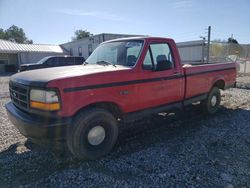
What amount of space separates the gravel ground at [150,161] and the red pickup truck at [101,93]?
0.43 metres

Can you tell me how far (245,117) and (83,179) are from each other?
4941mm

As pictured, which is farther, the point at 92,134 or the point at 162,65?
the point at 162,65

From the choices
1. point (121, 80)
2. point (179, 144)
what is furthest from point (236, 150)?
point (121, 80)

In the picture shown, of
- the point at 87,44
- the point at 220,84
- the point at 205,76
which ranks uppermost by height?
the point at 87,44

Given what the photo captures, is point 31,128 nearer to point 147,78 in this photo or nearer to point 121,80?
point 121,80

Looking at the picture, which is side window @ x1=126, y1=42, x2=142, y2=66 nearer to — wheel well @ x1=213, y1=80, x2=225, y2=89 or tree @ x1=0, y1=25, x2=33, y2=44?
wheel well @ x1=213, y1=80, x2=225, y2=89

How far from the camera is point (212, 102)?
20.8 feet

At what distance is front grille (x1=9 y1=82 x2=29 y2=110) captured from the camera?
3.38 meters

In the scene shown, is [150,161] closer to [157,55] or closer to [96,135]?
[96,135]

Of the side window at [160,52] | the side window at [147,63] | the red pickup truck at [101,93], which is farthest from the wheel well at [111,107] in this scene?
the side window at [160,52]

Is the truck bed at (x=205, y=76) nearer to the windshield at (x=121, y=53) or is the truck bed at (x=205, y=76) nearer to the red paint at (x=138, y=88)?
the red paint at (x=138, y=88)

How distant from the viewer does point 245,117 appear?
5945 millimetres

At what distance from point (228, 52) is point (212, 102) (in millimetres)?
13328

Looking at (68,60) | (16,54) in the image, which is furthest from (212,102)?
(16,54)
